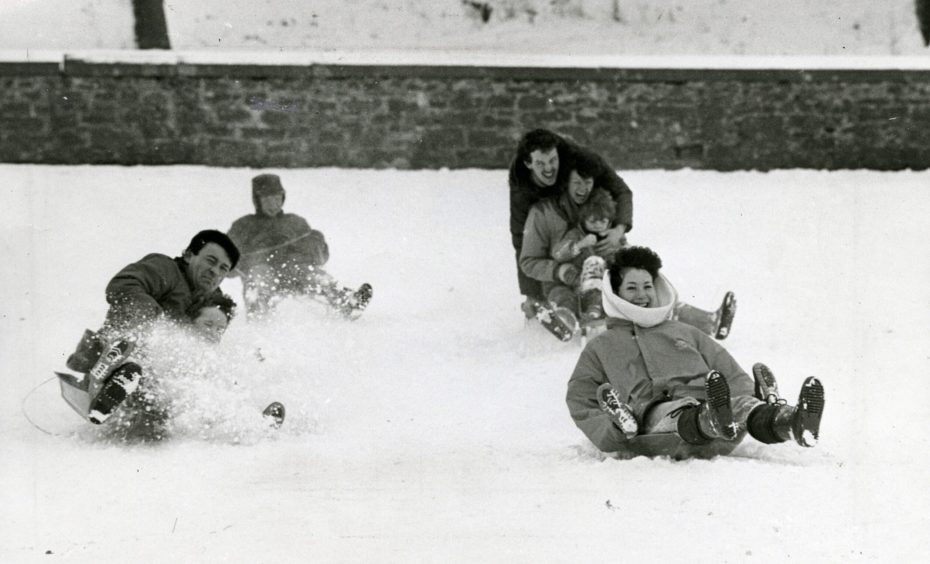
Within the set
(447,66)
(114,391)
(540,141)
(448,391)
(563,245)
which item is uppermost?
(447,66)

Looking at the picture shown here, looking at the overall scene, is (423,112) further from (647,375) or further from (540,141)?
(647,375)

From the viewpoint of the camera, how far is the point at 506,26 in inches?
496

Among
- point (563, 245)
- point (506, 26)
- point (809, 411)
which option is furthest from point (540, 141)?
point (506, 26)

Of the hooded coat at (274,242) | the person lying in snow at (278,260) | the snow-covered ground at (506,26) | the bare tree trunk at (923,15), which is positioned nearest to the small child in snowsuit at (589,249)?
the person lying in snow at (278,260)

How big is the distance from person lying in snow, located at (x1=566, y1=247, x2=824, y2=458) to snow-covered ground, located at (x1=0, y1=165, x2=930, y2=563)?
Result: 0.15 meters

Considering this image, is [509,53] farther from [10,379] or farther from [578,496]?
[578,496]

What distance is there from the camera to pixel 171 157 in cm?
1165

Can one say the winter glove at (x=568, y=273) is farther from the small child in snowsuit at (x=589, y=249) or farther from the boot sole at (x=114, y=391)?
the boot sole at (x=114, y=391)

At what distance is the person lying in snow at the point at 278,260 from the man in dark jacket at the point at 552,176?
1314mm

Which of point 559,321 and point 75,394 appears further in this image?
point 559,321

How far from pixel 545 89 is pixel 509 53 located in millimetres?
670

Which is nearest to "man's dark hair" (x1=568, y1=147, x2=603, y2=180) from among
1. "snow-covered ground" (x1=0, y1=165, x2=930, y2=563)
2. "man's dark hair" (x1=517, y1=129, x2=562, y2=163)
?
"man's dark hair" (x1=517, y1=129, x2=562, y2=163)

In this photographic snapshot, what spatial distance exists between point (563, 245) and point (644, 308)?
2231mm

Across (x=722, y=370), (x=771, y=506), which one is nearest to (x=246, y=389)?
(x=722, y=370)
